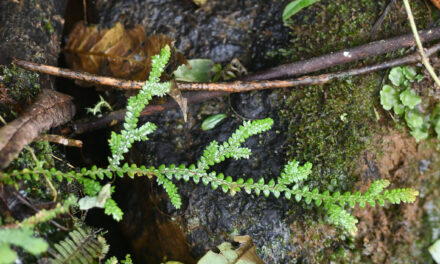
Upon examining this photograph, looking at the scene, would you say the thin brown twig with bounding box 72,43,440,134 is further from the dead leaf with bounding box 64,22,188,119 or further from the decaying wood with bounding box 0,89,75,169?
the dead leaf with bounding box 64,22,188,119

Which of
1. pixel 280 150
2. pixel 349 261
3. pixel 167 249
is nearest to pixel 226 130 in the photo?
pixel 280 150

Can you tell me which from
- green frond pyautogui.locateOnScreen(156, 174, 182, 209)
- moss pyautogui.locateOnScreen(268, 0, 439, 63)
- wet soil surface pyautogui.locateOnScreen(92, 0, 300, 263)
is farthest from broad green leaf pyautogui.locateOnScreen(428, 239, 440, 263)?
green frond pyautogui.locateOnScreen(156, 174, 182, 209)

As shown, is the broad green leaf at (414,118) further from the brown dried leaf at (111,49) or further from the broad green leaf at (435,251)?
the brown dried leaf at (111,49)

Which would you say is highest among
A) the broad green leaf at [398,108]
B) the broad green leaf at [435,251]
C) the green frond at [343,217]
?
the broad green leaf at [398,108]

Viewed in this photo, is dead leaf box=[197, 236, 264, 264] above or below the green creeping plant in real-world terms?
below

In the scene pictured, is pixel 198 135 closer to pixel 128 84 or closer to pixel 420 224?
pixel 128 84

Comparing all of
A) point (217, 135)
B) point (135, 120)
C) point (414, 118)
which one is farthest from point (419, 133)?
point (135, 120)

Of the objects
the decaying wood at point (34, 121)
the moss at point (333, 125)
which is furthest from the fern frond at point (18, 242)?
the moss at point (333, 125)
